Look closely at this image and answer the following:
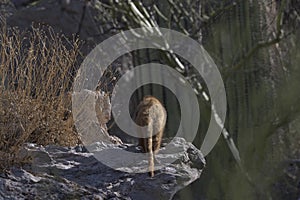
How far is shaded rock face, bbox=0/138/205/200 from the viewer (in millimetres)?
4992

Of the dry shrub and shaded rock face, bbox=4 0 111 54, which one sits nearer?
the dry shrub

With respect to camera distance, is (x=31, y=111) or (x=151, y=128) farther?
(x=31, y=111)

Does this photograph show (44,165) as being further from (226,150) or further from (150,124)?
(226,150)

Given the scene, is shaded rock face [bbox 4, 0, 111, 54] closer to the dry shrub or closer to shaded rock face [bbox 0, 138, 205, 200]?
the dry shrub

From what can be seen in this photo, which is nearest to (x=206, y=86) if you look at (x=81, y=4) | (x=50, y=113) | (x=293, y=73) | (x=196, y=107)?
(x=196, y=107)

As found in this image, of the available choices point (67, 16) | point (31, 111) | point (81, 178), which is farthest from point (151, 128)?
point (67, 16)

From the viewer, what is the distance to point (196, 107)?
35.9 feet

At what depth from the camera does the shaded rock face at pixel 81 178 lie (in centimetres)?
499

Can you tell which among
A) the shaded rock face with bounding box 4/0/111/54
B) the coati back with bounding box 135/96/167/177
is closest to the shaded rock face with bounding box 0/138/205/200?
the coati back with bounding box 135/96/167/177

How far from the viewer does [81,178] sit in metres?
5.30

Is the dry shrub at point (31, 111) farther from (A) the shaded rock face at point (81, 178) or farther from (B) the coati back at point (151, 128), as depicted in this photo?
(B) the coati back at point (151, 128)

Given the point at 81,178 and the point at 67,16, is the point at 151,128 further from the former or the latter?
the point at 67,16

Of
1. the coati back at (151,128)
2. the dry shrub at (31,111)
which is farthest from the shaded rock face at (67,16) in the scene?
the coati back at (151,128)

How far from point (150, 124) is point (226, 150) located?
5609 mm
